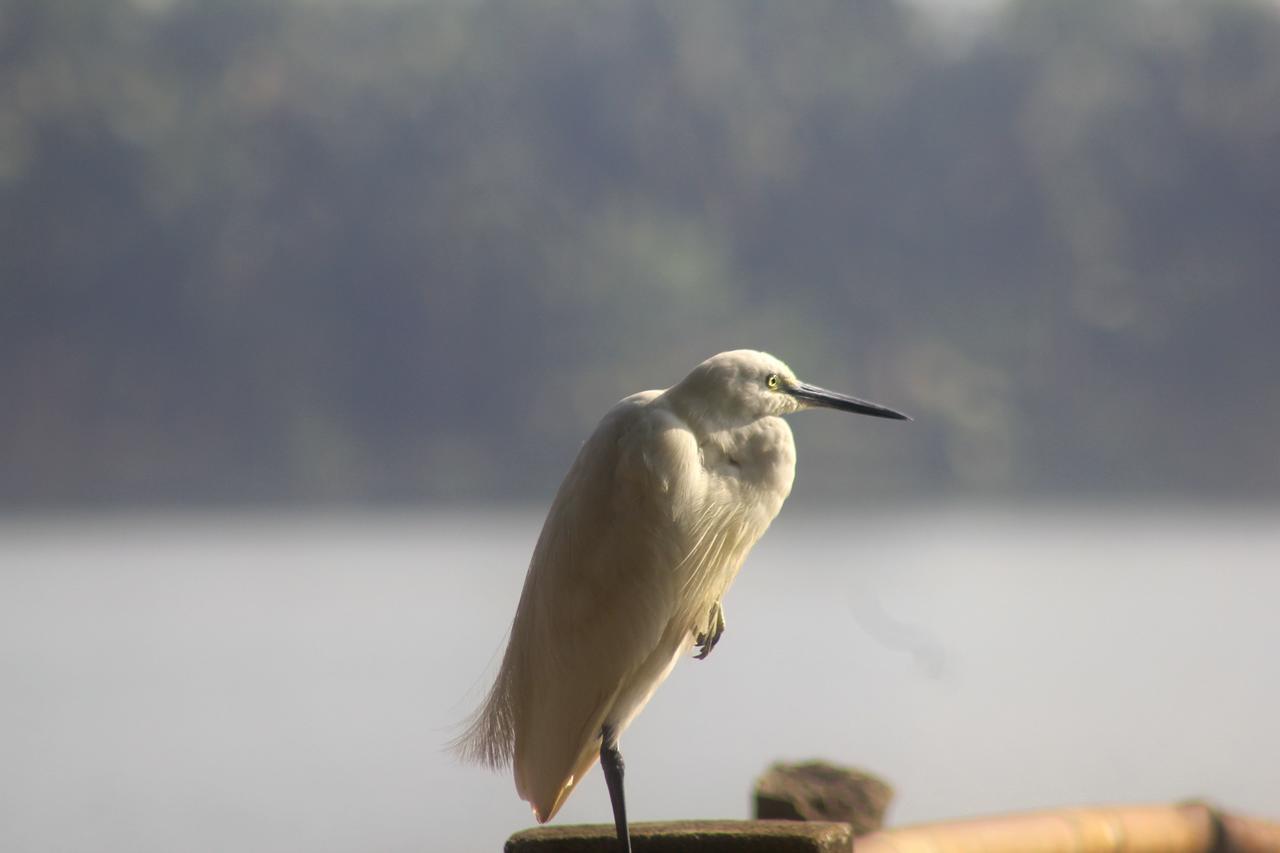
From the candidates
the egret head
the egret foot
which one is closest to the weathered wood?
the egret foot

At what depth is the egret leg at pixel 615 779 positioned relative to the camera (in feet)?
3.24

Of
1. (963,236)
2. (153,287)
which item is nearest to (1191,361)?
(963,236)

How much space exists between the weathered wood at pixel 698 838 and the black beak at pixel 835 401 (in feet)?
1.17

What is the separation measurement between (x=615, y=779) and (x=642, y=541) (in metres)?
0.20

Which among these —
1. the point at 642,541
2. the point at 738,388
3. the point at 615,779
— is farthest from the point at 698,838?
the point at 738,388

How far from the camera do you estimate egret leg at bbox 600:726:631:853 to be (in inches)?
38.9

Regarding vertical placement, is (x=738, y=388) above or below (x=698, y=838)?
above

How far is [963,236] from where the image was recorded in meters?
5.27

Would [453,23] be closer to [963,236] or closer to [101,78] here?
[101,78]

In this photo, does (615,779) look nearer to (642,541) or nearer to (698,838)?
(698,838)

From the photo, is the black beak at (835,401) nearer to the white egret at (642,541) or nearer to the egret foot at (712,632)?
the white egret at (642,541)

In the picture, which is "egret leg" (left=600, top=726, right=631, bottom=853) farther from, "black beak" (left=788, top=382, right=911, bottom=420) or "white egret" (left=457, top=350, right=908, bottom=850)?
"black beak" (left=788, top=382, right=911, bottom=420)

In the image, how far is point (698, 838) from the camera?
101cm

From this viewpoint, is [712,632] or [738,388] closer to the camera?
[738,388]
